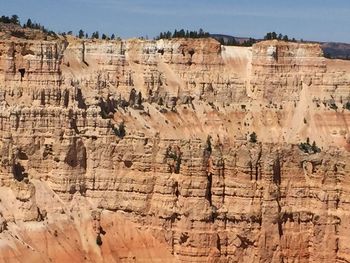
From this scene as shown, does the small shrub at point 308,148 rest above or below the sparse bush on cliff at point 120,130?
below

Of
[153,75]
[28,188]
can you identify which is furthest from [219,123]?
[28,188]

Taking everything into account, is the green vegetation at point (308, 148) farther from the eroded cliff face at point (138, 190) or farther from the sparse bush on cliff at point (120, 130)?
the sparse bush on cliff at point (120, 130)

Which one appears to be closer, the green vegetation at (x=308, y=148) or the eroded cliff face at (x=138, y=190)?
the eroded cliff face at (x=138, y=190)

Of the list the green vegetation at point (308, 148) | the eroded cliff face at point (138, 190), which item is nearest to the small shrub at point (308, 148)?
the green vegetation at point (308, 148)

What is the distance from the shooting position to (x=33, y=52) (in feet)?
212

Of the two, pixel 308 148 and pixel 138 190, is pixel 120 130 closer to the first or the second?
pixel 138 190

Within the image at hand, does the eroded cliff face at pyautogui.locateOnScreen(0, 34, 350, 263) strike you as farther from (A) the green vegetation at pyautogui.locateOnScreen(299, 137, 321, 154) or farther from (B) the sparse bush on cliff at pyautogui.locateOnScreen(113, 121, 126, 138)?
(A) the green vegetation at pyautogui.locateOnScreen(299, 137, 321, 154)

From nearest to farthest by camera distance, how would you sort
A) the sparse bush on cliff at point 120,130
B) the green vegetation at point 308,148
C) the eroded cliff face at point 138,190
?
the eroded cliff face at point 138,190, the sparse bush on cliff at point 120,130, the green vegetation at point 308,148

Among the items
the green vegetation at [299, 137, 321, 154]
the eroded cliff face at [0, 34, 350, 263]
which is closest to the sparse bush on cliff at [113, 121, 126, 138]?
the eroded cliff face at [0, 34, 350, 263]

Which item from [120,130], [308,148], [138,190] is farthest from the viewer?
[308,148]

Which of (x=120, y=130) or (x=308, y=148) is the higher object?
(x=120, y=130)

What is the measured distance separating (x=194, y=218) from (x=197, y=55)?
4786 cm

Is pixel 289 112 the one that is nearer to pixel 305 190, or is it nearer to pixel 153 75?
pixel 153 75

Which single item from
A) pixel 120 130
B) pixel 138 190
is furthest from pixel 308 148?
pixel 138 190
